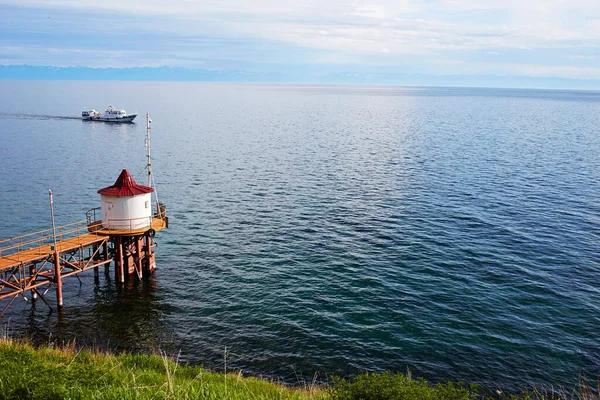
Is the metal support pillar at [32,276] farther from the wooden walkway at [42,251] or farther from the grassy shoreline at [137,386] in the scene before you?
the grassy shoreline at [137,386]

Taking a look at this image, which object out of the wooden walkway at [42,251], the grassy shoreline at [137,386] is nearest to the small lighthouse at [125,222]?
the wooden walkway at [42,251]

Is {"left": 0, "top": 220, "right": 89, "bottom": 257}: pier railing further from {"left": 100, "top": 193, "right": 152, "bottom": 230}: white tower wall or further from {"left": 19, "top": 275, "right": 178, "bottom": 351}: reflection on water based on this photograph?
{"left": 19, "top": 275, "right": 178, "bottom": 351}: reflection on water

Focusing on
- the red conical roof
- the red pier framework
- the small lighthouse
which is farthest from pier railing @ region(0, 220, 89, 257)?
the red conical roof

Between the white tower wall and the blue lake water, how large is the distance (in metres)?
5.19

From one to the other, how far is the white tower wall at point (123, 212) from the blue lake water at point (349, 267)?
5.19m

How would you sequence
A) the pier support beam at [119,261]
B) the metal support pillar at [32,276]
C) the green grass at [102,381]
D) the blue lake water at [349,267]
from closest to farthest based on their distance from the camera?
the green grass at [102,381], the blue lake water at [349,267], the metal support pillar at [32,276], the pier support beam at [119,261]

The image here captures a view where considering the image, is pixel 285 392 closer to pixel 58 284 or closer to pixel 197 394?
pixel 197 394

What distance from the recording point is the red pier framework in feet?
122

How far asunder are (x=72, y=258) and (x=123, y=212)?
6730mm

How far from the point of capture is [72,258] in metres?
44.0

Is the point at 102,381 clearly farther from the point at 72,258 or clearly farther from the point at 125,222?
the point at 72,258

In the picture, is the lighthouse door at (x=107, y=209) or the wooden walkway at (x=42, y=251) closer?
the wooden walkway at (x=42, y=251)

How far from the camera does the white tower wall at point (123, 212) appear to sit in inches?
1658

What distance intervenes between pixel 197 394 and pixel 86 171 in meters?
76.0
